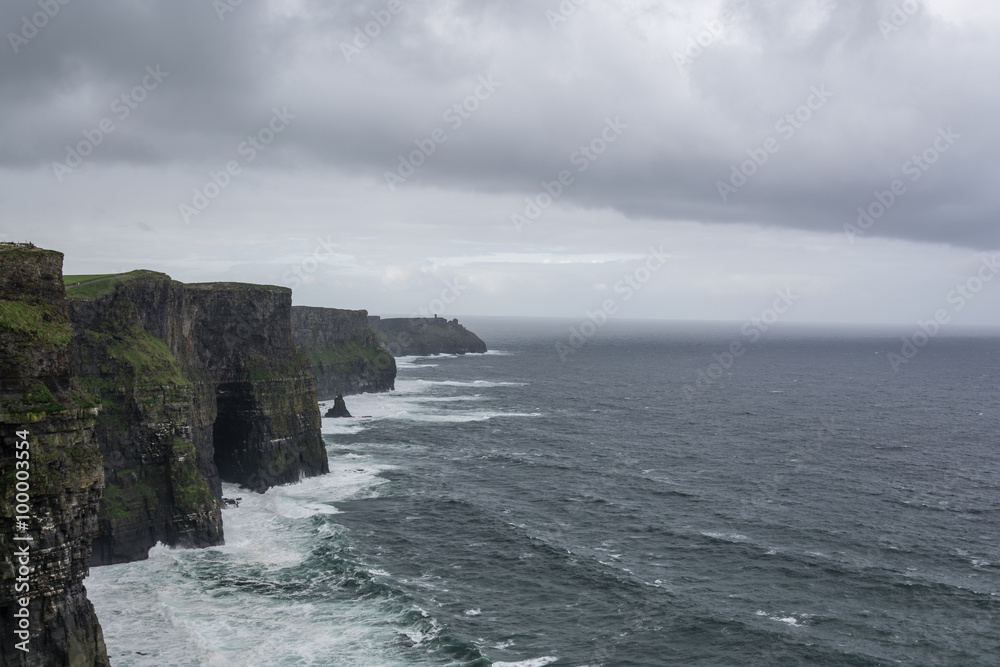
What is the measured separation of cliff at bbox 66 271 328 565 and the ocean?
2.63m

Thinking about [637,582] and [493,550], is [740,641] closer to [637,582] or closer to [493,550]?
[637,582]

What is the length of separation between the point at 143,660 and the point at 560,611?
23.1 metres

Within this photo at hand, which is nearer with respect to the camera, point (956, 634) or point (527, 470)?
point (956, 634)

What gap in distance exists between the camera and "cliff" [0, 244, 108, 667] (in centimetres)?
3206

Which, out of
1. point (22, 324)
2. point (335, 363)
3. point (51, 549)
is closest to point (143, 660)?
point (51, 549)

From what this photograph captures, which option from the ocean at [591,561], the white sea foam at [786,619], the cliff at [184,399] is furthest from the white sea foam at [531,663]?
the cliff at [184,399]

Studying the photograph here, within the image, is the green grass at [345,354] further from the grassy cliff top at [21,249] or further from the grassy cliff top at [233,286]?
the grassy cliff top at [21,249]

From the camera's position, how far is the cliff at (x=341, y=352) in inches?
5433

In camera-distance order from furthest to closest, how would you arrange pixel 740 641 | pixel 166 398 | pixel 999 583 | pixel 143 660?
pixel 166 398
pixel 999 583
pixel 740 641
pixel 143 660

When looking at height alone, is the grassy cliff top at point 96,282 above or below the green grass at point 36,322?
above

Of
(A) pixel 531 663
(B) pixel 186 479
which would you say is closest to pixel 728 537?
(A) pixel 531 663

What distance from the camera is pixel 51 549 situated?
108ft

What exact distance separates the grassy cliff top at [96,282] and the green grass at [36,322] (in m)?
18.2
